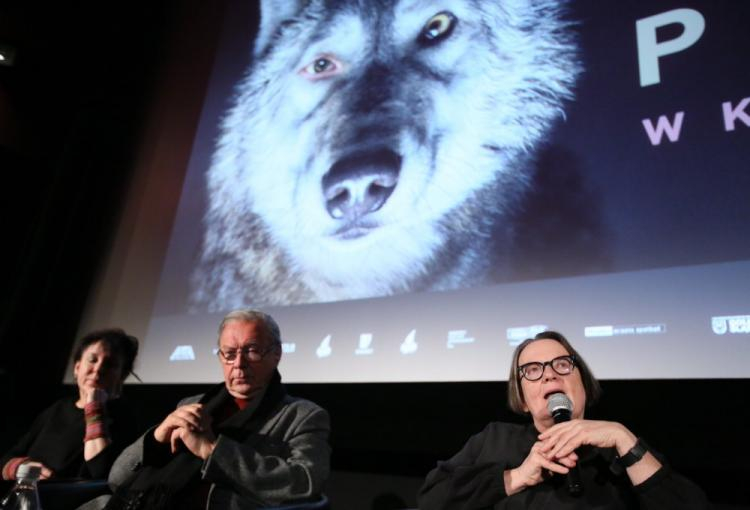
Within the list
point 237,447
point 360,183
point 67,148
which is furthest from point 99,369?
point 67,148

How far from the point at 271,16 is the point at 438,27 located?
120 centimetres

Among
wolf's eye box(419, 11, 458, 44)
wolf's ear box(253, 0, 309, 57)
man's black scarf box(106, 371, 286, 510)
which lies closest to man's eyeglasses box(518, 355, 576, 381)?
man's black scarf box(106, 371, 286, 510)

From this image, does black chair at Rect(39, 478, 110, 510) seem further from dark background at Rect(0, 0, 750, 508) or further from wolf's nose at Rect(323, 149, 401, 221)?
wolf's nose at Rect(323, 149, 401, 221)

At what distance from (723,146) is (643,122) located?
0.26 metres

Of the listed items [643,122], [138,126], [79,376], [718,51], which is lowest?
[79,376]

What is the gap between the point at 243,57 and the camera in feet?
11.2

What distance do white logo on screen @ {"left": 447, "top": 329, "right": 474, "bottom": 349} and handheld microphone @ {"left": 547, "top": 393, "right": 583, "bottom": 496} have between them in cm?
73

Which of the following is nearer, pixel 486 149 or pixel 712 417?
pixel 712 417

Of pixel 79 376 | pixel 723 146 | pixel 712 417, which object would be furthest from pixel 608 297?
pixel 79 376

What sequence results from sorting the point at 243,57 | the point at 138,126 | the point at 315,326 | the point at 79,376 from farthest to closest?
the point at 138,126 → the point at 243,57 → the point at 315,326 → the point at 79,376

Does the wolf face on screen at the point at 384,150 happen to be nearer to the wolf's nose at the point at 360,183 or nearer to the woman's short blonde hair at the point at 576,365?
the wolf's nose at the point at 360,183

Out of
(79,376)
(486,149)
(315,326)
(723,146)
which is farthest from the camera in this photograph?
(315,326)

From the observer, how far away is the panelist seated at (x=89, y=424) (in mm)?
1879

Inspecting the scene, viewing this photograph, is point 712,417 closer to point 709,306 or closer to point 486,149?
point 709,306
